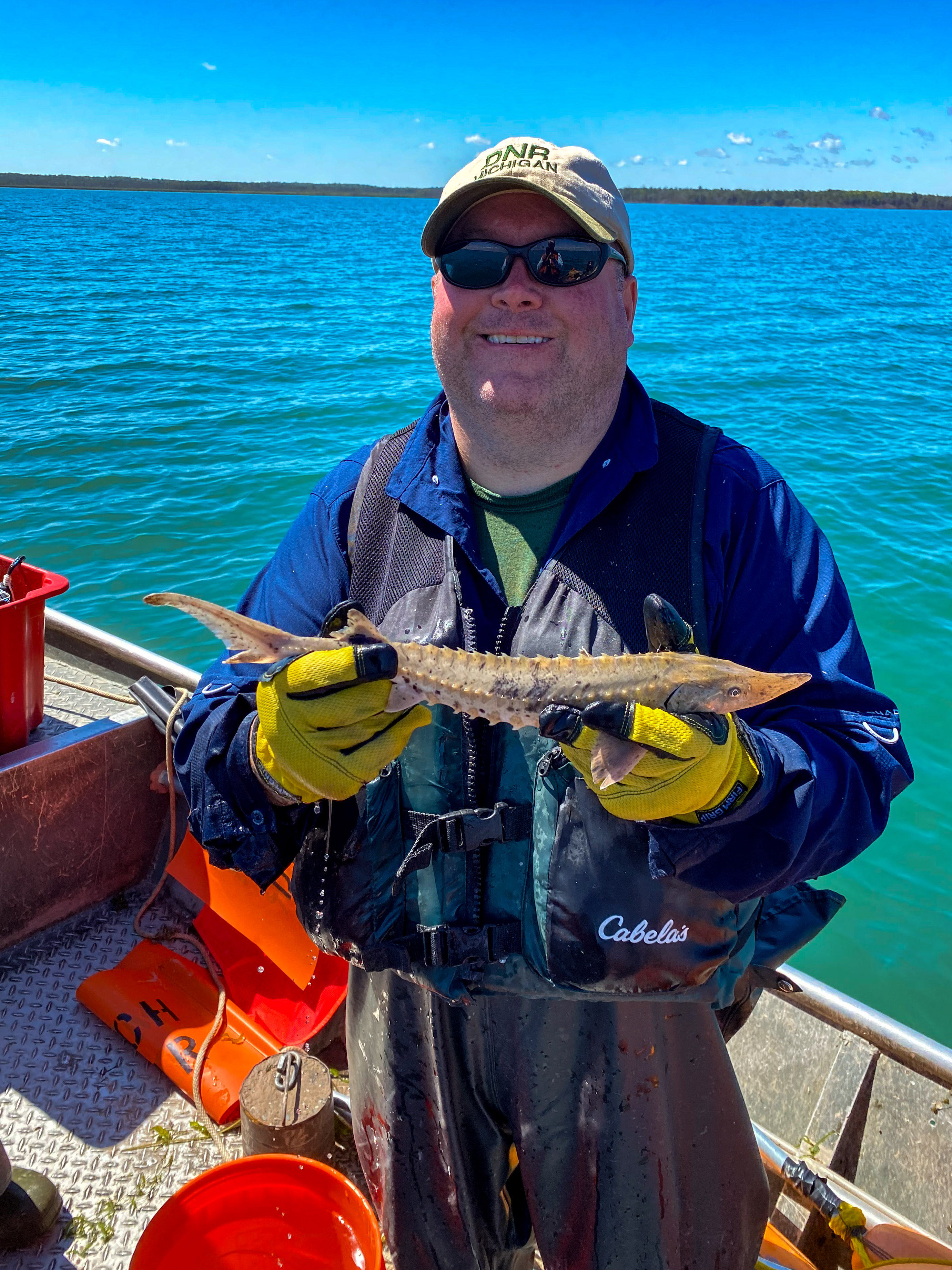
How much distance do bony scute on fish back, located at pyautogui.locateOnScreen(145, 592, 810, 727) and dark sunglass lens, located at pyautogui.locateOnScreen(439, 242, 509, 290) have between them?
1.01 m

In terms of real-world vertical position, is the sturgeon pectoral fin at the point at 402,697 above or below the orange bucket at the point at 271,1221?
above

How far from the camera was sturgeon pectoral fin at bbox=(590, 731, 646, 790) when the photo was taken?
7.03 feet

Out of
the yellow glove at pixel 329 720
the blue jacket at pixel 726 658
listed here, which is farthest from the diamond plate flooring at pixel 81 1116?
the yellow glove at pixel 329 720

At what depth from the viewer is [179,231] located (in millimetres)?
84562

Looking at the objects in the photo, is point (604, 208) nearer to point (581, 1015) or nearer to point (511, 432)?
point (511, 432)

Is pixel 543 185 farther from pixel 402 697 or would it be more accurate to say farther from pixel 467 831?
pixel 467 831

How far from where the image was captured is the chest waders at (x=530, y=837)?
2.38 meters

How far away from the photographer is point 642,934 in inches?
92.6

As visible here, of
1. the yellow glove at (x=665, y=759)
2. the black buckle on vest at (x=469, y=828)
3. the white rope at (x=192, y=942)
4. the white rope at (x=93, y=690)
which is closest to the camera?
the yellow glove at (x=665, y=759)

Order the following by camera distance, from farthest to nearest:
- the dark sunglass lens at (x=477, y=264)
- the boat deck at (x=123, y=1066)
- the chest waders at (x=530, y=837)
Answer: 1. the boat deck at (x=123, y=1066)
2. the dark sunglass lens at (x=477, y=264)
3. the chest waders at (x=530, y=837)

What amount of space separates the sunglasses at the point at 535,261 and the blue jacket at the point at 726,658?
41cm

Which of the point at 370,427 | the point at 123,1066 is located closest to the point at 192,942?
the point at 123,1066

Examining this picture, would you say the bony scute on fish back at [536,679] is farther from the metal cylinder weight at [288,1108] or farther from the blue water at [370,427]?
the blue water at [370,427]

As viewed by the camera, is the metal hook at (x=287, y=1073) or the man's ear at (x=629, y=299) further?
the metal hook at (x=287, y=1073)
